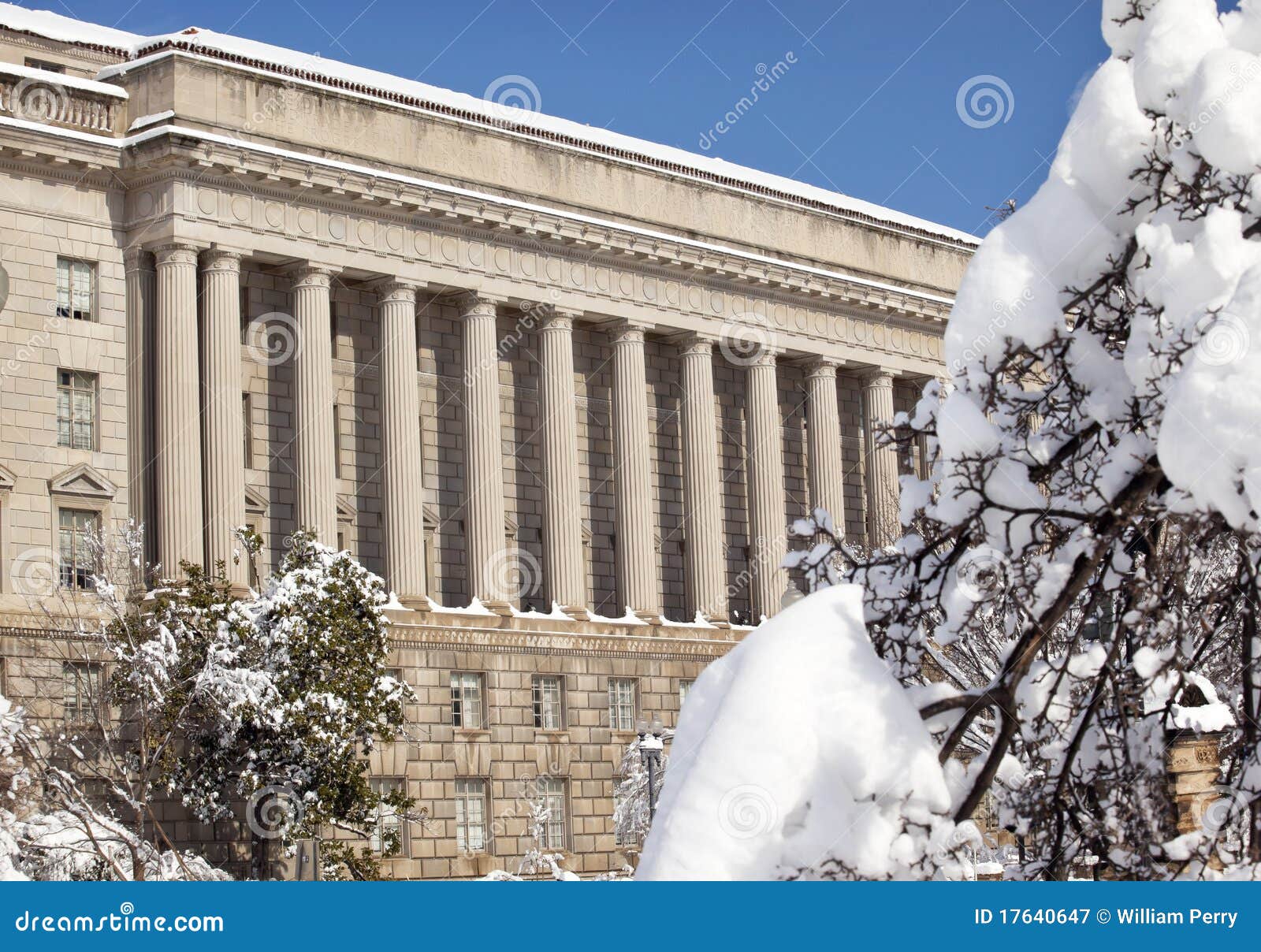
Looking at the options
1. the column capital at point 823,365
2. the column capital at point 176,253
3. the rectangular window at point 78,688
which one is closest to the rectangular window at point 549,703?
the rectangular window at point 78,688

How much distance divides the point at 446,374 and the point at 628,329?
5944mm

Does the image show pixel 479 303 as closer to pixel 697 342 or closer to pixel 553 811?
pixel 697 342

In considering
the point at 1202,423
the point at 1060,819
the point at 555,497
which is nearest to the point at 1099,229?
the point at 1202,423

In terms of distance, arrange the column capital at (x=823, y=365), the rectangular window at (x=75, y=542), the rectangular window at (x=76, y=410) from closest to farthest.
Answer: the rectangular window at (x=75, y=542), the rectangular window at (x=76, y=410), the column capital at (x=823, y=365)

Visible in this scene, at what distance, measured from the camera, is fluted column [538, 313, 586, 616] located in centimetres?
5856

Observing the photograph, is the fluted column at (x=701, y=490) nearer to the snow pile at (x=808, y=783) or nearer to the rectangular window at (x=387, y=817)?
the rectangular window at (x=387, y=817)

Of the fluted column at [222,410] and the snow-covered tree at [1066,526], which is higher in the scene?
the fluted column at [222,410]

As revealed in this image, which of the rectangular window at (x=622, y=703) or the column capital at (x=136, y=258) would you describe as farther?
the rectangular window at (x=622, y=703)

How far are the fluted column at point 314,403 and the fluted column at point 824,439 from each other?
18444mm

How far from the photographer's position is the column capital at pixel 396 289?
183ft

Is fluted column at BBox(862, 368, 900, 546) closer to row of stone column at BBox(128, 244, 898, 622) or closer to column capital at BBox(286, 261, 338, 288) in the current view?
row of stone column at BBox(128, 244, 898, 622)

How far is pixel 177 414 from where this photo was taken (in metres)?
50.3

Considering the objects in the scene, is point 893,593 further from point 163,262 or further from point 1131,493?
point 163,262

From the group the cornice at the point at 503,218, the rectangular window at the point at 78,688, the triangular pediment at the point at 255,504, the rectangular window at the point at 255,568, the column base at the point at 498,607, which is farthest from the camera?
the column base at the point at 498,607
